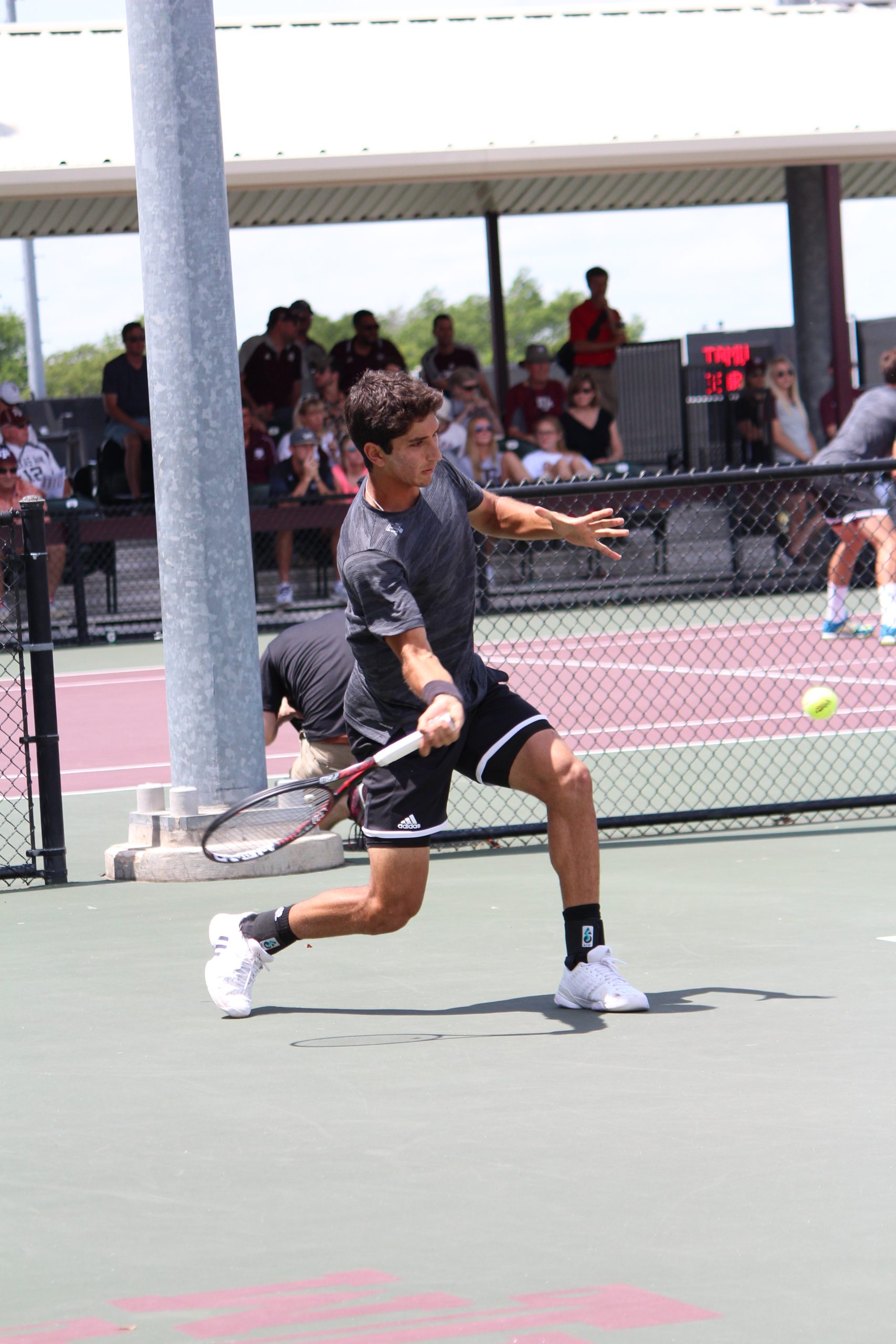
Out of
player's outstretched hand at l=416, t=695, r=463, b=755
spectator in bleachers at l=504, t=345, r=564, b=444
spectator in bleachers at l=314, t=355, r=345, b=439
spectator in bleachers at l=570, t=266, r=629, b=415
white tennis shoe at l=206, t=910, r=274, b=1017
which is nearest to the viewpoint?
player's outstretched hand at l=416, t=695, r=463, b=755

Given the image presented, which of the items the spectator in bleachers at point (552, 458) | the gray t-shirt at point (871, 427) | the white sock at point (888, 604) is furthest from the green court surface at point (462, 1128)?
the spectator in bleachers at point (552, 458)

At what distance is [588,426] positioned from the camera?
20000mm

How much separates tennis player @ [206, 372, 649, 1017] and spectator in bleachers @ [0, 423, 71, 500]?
1239 cm

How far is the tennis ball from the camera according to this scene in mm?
9203

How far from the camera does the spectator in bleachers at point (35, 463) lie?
1741 cm

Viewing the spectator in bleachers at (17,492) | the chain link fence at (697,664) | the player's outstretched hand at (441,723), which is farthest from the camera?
the spectator in bleachers at (17,492)

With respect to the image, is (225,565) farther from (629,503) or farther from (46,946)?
(629,503)

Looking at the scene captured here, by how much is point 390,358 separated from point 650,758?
411 inches

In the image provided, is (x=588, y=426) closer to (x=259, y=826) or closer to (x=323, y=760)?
(x=323, y=760)

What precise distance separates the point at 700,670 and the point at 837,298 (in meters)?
8.30

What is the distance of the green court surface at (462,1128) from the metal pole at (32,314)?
4045cm

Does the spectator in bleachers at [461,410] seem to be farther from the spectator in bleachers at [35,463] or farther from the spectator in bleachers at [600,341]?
the spectator in bleachers at [35,463]

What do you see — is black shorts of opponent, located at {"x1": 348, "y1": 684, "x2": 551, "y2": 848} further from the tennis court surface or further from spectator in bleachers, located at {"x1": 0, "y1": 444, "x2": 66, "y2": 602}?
spectator in bleachers, located at {"x1": 0, "y1": 444, "x2": 66, "y2": 602}

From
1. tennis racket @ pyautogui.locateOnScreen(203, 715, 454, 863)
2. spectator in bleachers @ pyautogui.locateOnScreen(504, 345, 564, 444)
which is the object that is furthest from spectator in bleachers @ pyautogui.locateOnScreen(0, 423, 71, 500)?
tennis racket @ pyautogui.locateOnScreen(203, 715, 454, 863)
